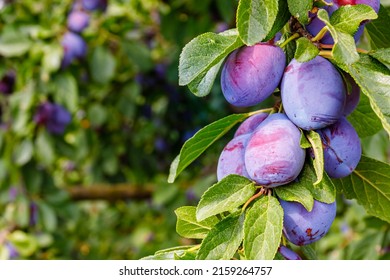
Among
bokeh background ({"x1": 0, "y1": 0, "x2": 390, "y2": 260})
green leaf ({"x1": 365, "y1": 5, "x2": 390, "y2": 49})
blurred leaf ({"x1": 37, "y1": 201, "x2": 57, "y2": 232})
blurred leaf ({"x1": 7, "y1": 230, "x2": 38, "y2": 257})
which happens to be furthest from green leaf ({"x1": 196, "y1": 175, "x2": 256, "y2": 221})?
blurred leaf ({"x1": 37, "y1": 201, "x2": 57, "y2": 232})

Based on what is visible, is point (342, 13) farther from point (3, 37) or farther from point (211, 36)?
point (3, 37)

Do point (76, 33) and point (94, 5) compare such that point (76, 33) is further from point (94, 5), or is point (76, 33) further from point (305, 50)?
point (305, 50)

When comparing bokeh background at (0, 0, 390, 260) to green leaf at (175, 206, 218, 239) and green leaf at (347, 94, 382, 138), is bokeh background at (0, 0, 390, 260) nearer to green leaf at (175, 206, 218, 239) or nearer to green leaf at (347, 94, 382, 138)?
green leaf at (347, 94, 382, 138)

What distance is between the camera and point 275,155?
1.91 feet

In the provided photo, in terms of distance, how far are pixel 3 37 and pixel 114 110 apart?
2.25 ft

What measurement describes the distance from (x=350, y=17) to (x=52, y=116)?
1.49 meters

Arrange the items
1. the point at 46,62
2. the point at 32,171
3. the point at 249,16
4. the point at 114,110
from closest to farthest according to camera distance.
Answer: the point at 249,16, the point at 46,62, the point at 32,171, the point at 114,110

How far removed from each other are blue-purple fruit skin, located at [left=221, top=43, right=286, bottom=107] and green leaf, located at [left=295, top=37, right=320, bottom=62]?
0.13 ft

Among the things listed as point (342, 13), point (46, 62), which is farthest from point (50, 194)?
point (342, 13)

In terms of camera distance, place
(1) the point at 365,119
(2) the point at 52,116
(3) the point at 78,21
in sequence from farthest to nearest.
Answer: (2) the point at 52,116 → (3) the point at 78,21 → (1) the point at 365,119

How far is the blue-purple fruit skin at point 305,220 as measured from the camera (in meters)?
0.60

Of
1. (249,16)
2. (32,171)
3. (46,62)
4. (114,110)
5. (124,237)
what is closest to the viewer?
(249,16)

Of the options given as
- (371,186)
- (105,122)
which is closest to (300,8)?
(371,186)
